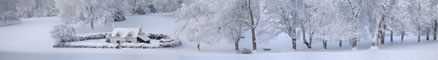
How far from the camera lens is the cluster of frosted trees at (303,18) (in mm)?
13312

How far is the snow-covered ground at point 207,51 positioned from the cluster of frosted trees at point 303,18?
0.56 meters

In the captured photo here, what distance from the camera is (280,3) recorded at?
14008 mm

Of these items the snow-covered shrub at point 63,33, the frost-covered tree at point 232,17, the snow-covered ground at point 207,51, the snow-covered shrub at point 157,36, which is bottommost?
the snow-covered ground at point 207,51

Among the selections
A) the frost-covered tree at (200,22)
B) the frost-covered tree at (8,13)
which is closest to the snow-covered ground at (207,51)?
the frost-covered tree at (200,22)

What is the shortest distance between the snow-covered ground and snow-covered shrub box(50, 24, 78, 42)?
52cm

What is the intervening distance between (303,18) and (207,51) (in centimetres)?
348

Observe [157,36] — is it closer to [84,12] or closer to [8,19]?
[84,12]

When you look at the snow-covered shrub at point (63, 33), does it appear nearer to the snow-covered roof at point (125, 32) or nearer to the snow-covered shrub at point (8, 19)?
the snow-covered roof at point (125, 32)

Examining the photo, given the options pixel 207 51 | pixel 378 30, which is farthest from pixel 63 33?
pixel 378 30

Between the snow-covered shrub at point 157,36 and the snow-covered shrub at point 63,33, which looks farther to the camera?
the snow-covered shrub at point 157,36

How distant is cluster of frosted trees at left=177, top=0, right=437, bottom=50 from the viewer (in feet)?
43.7

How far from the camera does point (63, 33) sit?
53.3 feet

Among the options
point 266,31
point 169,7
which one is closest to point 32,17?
point 169,7

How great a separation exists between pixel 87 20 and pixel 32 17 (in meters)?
9.25
